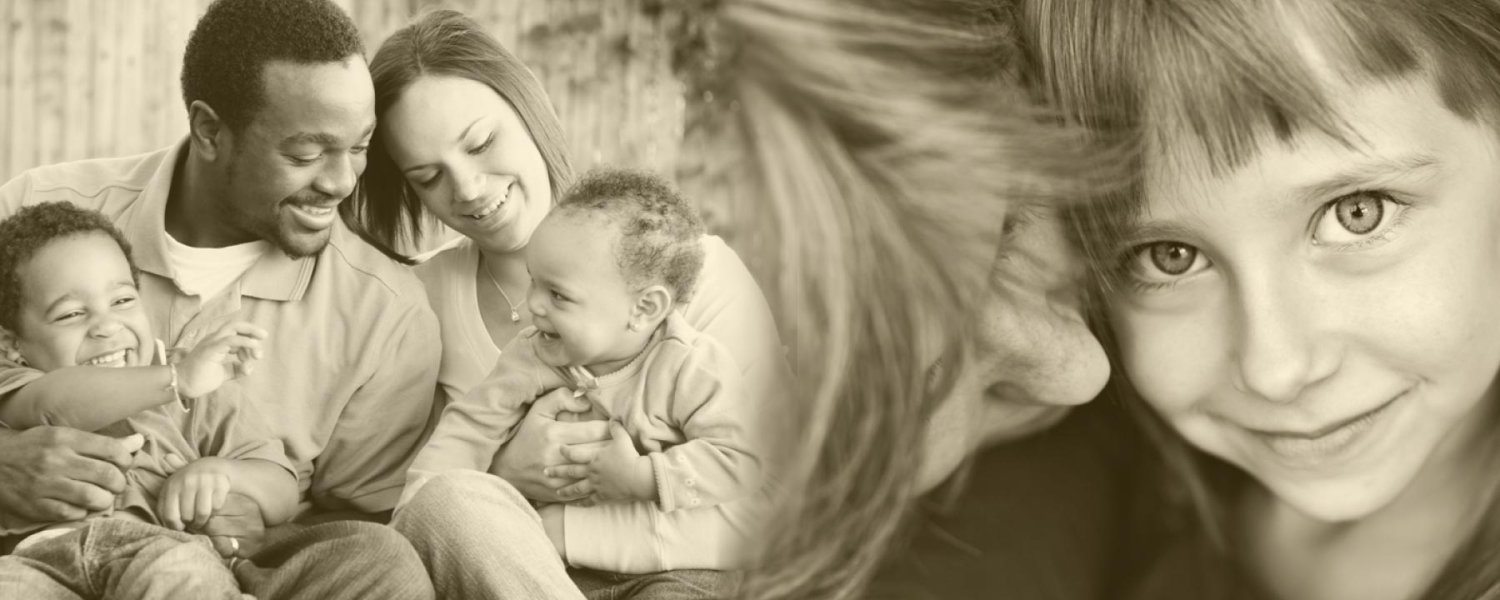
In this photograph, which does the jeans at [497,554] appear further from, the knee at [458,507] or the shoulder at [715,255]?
the shoulder at [715,255]

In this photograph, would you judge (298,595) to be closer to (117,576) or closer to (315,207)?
(117,576)

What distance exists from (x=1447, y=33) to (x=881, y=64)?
0.59 ft

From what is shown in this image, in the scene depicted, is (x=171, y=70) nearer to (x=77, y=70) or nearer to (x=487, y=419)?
(x=77, y=70)

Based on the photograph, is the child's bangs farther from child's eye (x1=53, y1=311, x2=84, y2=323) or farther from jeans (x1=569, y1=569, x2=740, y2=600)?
child's eye (x1=53, y1=311, x2=84, y2=323)

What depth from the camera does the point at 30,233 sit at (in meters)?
0.77

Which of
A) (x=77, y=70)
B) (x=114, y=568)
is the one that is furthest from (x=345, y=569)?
(x=77, y=70)

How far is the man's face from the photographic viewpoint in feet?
2.60

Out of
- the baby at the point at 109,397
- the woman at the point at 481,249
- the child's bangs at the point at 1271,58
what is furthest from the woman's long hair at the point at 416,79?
the child's bangs at the point at 1271,58

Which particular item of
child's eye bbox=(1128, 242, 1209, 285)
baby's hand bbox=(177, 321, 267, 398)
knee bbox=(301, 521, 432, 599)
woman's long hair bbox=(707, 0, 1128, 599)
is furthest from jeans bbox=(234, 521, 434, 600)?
child's eye bbox=(1128, 242, 1209, 285)

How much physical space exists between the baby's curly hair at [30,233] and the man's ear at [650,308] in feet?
0.95

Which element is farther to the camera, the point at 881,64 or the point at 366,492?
the point at 366,492

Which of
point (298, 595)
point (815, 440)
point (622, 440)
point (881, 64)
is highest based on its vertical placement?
point (881, 64)

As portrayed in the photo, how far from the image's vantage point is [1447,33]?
435 mm

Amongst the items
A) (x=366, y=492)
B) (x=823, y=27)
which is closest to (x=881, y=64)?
(x=823, y=27)
